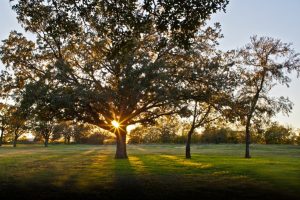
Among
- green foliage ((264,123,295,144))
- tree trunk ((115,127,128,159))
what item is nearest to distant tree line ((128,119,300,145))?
green foliage ((264,123,295,144))

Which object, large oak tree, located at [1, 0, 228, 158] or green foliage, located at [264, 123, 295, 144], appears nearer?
large oak tree, located at [1, 0, 228, 158]

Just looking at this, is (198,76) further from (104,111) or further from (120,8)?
(120,8)

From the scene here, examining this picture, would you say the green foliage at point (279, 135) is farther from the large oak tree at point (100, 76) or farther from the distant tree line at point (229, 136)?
the large oak tree at point (100, 76)

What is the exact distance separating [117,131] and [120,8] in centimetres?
2699

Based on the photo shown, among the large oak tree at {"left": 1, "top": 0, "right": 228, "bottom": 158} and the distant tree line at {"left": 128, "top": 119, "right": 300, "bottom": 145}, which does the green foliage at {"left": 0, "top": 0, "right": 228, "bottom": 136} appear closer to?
the large oak tree at {"left": 1, "top": 0, "right": 228, "bottom": 158}

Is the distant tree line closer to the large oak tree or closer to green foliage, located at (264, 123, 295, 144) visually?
green foliage, located at (264, 123, 295, 144)

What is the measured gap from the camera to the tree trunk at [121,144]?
44.4m

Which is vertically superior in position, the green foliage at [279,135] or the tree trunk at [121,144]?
the green foliage at [279,135]

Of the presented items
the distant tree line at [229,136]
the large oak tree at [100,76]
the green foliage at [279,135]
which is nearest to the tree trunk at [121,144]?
Result: the large oak tree at [100,76]

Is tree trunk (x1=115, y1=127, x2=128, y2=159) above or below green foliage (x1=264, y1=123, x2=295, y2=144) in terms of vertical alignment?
below

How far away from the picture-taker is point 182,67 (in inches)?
1596

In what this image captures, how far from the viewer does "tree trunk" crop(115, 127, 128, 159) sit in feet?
146

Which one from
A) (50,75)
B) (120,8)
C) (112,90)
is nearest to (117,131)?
(112,90)

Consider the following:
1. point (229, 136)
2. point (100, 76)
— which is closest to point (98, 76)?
point (100, 76)
